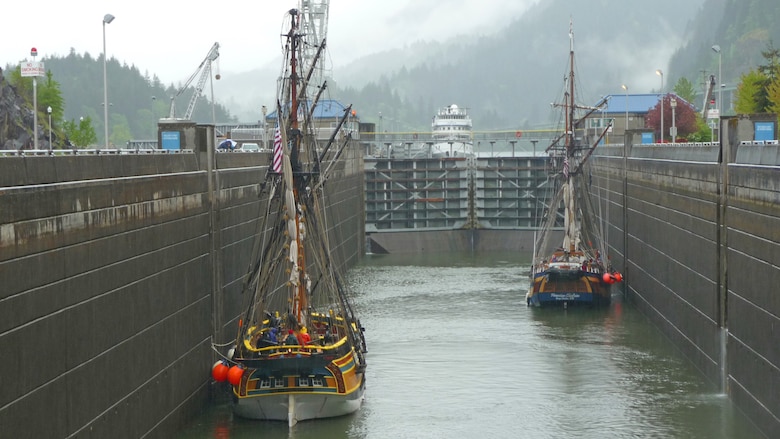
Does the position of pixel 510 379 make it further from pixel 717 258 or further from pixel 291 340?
pixel 291 340

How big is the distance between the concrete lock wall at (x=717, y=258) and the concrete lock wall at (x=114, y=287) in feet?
38.8

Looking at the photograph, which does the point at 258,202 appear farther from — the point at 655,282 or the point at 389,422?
the point at 655,282

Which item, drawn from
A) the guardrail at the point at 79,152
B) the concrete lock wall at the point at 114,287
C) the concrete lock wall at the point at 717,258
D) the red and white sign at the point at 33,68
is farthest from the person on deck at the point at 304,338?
the concrete lock wall at the point at 717,258

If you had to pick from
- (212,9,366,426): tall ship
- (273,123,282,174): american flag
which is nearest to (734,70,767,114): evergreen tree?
(212,9,366,426): tall ship

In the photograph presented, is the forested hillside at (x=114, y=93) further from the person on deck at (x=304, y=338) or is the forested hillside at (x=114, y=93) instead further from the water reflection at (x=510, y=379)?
the person on deck at (x=304, y=338)

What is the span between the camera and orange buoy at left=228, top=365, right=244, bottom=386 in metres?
26.2

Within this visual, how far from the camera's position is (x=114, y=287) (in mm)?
21047

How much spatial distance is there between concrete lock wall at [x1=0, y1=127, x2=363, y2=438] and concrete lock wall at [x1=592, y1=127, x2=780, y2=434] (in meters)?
11.8

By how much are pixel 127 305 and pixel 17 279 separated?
5.49 meters

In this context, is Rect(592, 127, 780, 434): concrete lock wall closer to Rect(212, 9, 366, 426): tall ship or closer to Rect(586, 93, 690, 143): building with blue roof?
Rect(212, 9, 366, 426): tall ship

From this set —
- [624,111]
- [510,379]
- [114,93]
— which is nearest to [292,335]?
[510,379]

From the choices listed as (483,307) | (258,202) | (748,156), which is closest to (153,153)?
(258,202)

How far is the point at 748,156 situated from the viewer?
2748cm

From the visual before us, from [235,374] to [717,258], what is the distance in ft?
38.8
